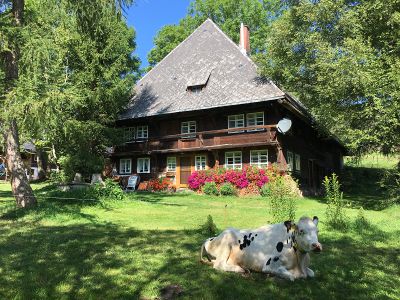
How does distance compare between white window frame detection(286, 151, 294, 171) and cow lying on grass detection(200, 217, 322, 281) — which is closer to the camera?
cow lying on grass detection(200, 217, 322, 281)

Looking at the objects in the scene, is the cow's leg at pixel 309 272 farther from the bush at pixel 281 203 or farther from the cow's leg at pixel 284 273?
the bush at pixel 281 203

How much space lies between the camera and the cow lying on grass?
18.6 ft

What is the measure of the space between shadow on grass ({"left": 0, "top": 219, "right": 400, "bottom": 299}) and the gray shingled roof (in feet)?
53.1

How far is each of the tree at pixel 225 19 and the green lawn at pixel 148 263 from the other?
36.8 meters

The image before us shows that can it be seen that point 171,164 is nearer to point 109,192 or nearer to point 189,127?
point 189,127

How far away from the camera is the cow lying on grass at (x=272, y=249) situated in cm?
566

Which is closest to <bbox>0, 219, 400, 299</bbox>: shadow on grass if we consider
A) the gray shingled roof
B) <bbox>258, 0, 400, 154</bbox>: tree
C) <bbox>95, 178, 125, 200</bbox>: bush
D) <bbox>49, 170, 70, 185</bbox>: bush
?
<bbox>95, 178, 125, 200</bbox>: bush

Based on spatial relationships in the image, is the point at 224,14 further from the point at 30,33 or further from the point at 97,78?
the point at 30,33

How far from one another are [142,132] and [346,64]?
1607cm

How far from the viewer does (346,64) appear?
19453 millimetres

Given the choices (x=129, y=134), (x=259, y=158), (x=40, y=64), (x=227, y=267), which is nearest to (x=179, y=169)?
(x=129, y=134)

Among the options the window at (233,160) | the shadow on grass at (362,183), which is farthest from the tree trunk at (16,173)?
the shadow on grass at (362,183)

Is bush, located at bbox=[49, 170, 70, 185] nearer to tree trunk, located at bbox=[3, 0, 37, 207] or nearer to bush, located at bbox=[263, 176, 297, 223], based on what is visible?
tree trunk, located at bbox=[3, 0, 37, 207]

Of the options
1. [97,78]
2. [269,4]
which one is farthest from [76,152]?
[269,4]
